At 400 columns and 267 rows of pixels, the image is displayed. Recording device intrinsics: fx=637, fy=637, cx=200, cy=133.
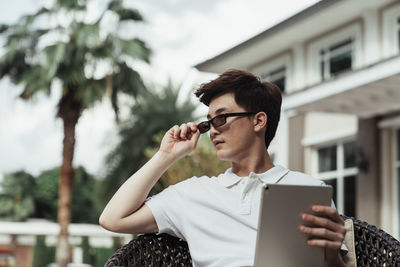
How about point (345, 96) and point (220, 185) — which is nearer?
point (220, 185)

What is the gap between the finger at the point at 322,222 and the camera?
194 cm

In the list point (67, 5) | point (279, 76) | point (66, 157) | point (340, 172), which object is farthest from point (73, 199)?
point (340, 172)

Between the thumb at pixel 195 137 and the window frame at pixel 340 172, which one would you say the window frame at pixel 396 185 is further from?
the thumb at pixel 195 137

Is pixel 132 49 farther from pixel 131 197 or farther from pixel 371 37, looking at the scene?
pixel 131 197

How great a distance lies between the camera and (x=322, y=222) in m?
1.96

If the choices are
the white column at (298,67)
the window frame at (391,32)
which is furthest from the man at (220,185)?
the white column at (298,67)

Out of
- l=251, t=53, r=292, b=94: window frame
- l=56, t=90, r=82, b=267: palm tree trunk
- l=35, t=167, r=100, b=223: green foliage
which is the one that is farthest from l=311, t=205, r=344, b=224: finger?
l=35, t=167, r=100, b=223: green foliage

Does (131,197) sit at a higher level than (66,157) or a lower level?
lower

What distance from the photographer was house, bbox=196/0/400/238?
11.2 meters

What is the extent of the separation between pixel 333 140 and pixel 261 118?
11.7 meters

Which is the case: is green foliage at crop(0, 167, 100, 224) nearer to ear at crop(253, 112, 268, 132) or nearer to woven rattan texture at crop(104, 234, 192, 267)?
woven rattan texture at crop(104, 234, 192, 267)

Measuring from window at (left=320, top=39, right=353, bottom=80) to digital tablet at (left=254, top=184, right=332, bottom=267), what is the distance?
1138cm

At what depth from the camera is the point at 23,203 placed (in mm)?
48531

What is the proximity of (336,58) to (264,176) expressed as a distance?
37.5 ft
